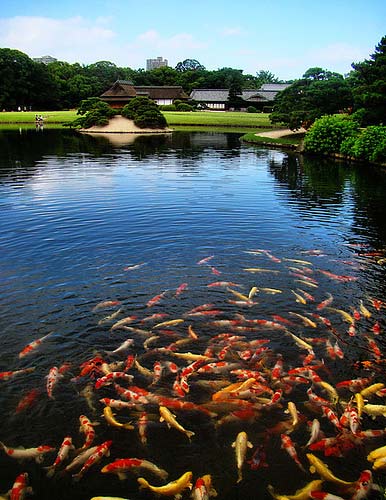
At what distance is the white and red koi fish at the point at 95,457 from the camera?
23.2 feet

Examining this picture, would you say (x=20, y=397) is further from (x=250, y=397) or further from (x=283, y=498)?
(x=283, y=498)

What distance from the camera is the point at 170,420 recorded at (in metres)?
8.08

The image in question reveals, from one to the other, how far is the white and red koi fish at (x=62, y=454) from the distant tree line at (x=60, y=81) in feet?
368

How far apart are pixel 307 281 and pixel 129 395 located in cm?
763

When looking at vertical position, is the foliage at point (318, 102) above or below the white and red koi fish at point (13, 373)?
above

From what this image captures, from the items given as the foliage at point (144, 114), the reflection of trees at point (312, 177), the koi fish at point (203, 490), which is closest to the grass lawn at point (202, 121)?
the foliage at point (144, 114)

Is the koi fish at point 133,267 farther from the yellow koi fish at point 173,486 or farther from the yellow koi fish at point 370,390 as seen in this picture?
the yellow koi fish at point 173,486

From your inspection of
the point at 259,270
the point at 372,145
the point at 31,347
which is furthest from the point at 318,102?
the point at 31,347

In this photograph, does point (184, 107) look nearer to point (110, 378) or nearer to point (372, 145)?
point (372, 145)

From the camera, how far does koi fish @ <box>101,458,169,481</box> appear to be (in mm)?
7078

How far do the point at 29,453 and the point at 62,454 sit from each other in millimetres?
591

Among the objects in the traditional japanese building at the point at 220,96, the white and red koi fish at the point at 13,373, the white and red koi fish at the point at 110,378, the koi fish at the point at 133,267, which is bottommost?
the white and red koi fish at the point at 110,378

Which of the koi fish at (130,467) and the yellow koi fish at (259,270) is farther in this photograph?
the yellow koi fish at (259,270)

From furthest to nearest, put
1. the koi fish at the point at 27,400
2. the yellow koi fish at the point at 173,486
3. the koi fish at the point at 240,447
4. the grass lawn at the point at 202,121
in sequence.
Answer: the grass lawn at the point at 202,121
the koi fish at the point at 27,400
the koi fish at the point at 240,447
the yellow koi fish at the point at 173,486
